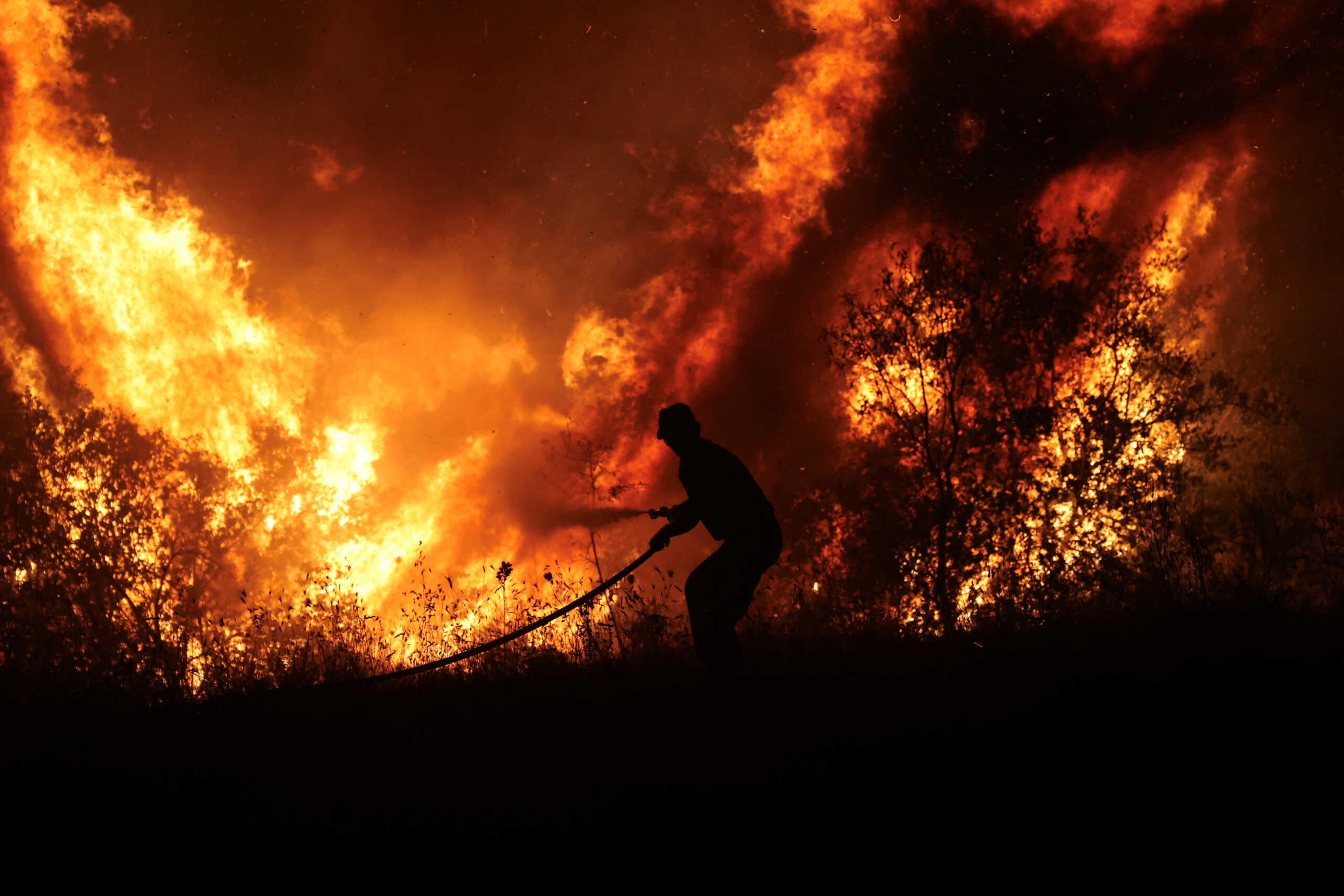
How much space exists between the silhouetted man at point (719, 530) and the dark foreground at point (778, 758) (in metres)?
0.56

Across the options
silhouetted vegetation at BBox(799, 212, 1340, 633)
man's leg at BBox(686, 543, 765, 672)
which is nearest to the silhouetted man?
man's leg at BBox(686, 543, 765, 672)

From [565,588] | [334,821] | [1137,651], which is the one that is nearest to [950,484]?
[565,588]

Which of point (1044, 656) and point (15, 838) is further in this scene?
point (1044, 656)

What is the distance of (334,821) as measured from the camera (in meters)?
4.49

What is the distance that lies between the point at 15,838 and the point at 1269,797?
7.19 m

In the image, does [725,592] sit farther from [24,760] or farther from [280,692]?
[24,760]

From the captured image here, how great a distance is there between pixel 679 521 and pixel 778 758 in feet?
9.20

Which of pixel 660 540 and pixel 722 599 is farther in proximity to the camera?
pixel 722 599

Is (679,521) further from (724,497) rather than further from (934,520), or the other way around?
(934,520)

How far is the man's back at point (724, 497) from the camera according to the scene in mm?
Result: 7223

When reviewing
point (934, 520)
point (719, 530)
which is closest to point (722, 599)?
point (719, 530)

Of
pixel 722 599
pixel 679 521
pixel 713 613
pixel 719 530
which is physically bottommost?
pixel 713 613

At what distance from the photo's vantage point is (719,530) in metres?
7.23

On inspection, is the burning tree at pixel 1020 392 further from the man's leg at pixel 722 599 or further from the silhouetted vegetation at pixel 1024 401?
the man's leg at pixel 722 599
